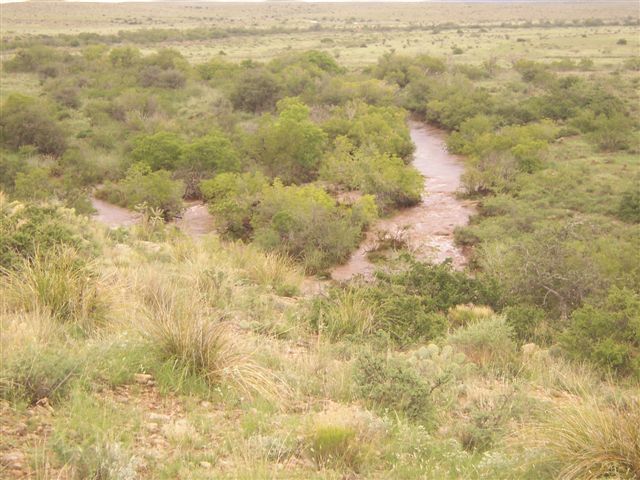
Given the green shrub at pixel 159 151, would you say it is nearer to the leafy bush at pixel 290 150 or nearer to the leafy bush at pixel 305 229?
the leafy bush at pixel 290 150

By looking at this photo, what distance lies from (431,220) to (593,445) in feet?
59.4

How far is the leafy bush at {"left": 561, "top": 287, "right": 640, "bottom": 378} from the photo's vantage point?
8047 mm

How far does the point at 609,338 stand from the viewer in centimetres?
827

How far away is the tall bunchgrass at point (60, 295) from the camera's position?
614 cm

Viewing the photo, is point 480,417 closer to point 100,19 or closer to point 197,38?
point 197,38

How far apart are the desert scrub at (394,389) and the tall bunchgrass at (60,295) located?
8.41 ft

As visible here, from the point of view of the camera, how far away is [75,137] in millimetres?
28594

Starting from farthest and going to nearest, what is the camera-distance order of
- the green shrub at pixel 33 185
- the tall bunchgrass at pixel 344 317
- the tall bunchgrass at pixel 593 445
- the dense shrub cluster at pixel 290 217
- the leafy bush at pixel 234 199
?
the leafy bush at pixel 234 199
the green shrub at pixel 33 185
the dense shrub cluster at pixel 290 217
the tall bunchgrass at pixel 344 317
the tall bunchgrass at pixel 593 445

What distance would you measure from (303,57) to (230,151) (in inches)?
832

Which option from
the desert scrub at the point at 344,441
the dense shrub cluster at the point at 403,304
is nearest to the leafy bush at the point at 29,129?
the dense shrub cluster at the point at 403,304

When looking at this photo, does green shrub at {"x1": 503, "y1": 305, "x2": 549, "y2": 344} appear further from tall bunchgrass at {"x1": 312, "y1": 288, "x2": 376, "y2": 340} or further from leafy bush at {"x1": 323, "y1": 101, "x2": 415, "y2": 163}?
leafy bush at {"x1": 323, "y1": 101, "x2": 415, "y2": 163}

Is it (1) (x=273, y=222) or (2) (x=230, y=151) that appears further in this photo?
(2) (x=230, y=151)

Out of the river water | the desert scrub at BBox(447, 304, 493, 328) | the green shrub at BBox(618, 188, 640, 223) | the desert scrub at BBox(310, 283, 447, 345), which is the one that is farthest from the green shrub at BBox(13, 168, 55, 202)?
the green shrub at BBox(618, 188, 640, 223)

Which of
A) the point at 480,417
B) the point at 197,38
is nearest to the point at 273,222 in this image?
the point at 480,417
